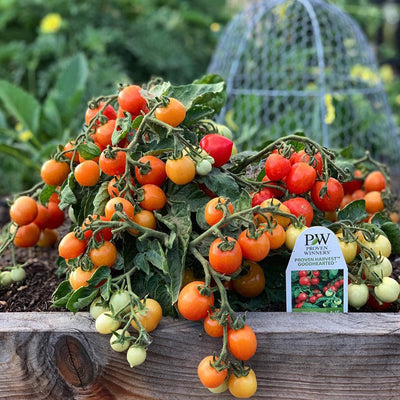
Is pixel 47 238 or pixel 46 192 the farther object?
pixel 47 238

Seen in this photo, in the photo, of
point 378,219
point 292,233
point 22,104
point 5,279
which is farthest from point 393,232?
point 22,104

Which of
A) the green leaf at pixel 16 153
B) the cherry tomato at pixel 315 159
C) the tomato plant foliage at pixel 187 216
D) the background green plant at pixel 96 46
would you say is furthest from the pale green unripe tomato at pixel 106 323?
the background green plant at pixel 96 46

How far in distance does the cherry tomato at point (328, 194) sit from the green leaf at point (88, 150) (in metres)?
0.40

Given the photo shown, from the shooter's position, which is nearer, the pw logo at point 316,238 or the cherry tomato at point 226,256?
the cherry tomato at point 226,256

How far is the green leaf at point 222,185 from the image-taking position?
90 cm

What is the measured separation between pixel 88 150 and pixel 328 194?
0.44 meters

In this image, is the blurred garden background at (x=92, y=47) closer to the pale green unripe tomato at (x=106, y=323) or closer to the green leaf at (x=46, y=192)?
the green leaf at (x=46, y=192)

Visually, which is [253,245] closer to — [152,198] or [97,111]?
[152,198]

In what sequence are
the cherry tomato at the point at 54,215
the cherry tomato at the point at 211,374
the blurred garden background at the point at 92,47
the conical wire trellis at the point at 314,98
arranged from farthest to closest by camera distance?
the blurred garden background at the point at 92,47 < the conical wire trellis at the point at 314,98 < the cherry tomato at the point at 54,215 < the cherry tomato at the point at 211,374

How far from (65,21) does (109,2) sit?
511 millimetres

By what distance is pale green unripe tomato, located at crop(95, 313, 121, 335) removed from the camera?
83 cm

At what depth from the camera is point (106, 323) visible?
0.83m

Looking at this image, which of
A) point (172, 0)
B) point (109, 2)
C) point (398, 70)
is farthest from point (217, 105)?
point (398, 70)

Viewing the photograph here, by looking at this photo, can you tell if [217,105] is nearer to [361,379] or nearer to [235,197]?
[235,197]
